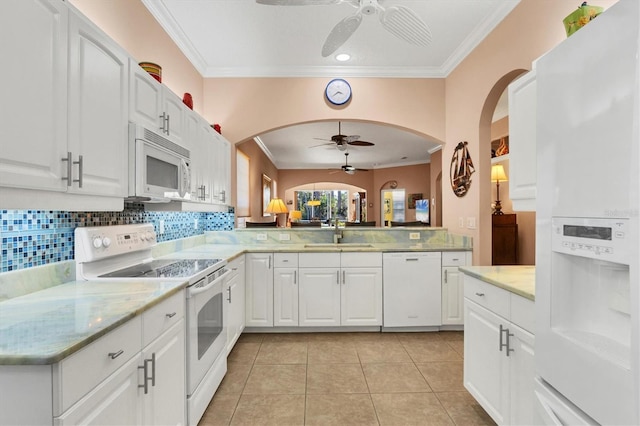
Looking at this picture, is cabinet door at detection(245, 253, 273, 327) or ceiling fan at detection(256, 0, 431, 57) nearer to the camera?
ceiling fan at detection(256, 0, 431, 57)

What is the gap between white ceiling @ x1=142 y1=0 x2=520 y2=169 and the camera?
251 centimetres

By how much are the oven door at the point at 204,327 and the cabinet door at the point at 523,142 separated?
1.87m

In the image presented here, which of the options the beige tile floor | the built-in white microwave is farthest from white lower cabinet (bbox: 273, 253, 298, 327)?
the built-in white microwave

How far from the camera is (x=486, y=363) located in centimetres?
180

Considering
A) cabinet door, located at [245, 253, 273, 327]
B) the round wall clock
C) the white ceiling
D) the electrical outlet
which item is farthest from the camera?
the round wall clock

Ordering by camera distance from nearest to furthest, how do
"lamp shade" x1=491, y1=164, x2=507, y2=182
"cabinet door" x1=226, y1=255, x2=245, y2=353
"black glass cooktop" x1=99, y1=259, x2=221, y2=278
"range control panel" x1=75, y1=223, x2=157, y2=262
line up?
"range control panel" x1=75, y1=223, x2=157, y2=262
"black glass cooktop" x1=99, y1=259, x2=221, y2=278
"cabinet door" x1=226, y1=255, x2=245, y2=353
"lamp shade" x1=491, y1=164, x2=507, y2=182

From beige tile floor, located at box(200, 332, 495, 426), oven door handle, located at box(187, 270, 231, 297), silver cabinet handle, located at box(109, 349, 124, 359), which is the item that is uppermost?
oven door handle, located at box(187, 270, 231, 297)

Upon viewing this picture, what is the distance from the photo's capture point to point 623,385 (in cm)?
83

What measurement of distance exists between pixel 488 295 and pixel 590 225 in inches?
38.8

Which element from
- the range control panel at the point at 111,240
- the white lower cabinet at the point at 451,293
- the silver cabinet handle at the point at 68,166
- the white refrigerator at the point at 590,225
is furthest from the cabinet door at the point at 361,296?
the silver cabinet handle at the point at 68,166

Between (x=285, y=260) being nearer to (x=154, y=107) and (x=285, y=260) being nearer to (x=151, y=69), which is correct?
(x=154, y=107)

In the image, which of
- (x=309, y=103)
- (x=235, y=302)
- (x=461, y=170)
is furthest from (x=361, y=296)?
(x=309, y=103)

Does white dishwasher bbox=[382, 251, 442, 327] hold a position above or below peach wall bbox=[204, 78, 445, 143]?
below

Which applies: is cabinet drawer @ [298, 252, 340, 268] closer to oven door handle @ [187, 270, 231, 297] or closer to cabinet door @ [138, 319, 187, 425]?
oven door handle @ [187, 270, 231, 297]
